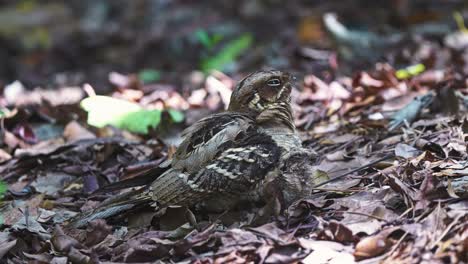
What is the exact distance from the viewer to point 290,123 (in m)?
3.34

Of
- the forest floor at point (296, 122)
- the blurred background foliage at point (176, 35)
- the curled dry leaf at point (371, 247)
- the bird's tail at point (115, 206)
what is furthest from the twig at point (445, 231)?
the blurred background foliage at point (176, 35)

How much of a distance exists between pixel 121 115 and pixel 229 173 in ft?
5.24

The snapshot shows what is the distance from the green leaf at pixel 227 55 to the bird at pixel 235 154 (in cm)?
381

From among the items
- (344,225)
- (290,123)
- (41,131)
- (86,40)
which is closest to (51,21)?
(86,40)

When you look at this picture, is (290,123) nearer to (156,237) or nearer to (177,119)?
(156,237)

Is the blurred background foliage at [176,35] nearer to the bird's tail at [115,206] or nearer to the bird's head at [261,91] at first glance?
the bird's head at [261,91]

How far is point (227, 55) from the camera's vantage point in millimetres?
7312

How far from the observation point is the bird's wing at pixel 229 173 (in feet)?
9.93

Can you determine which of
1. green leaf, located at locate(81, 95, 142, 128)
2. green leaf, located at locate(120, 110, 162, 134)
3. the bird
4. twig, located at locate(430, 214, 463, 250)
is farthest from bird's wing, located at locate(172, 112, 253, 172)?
green leaf, located at locate(120, 110, 162, 134)

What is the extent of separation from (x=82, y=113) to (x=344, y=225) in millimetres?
2623

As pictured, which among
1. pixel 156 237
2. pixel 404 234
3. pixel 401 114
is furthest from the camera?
pixel 401 114

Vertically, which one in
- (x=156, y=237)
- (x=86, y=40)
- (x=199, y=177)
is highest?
(x=199, y=177)

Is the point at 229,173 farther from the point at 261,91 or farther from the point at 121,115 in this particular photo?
the point at 121,115

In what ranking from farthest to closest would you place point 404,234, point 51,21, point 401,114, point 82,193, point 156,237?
→ point 51,21 < point 401,114 < point 82,193 < point 156,237 < point 404,234
